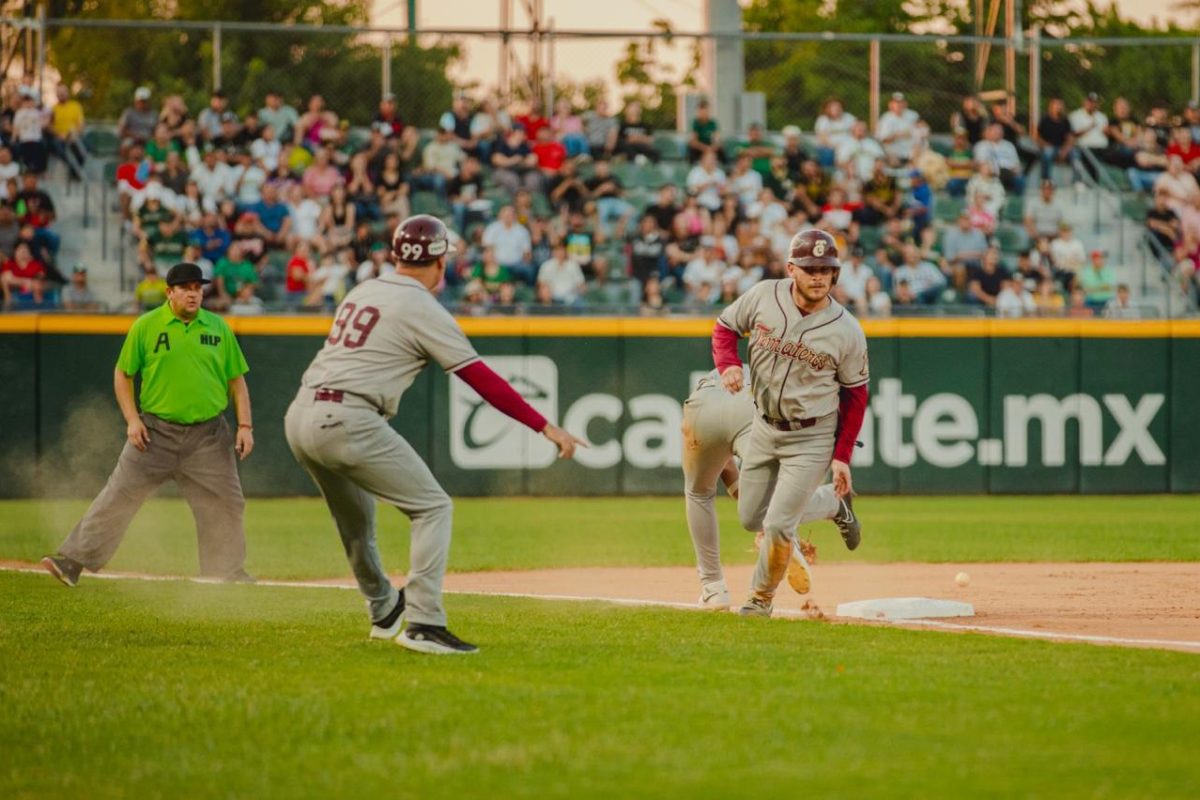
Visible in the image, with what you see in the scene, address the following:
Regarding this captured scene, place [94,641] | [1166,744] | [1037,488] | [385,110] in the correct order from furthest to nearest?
[385,110]
[1037,488]
[94,641]
[1166,744]

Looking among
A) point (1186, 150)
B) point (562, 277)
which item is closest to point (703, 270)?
point (562, 277)

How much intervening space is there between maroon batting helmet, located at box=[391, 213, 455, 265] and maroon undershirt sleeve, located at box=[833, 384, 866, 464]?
7.98ft

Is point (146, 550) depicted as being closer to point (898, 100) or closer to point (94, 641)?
point (94, 641)

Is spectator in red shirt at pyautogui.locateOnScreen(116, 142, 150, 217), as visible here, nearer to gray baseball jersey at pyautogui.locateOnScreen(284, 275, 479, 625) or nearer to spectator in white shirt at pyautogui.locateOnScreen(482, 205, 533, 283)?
spectator in white shirt at pyautogui.locateOnScreen(482, 205, 533, 283)

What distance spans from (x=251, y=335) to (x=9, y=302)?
107 inches

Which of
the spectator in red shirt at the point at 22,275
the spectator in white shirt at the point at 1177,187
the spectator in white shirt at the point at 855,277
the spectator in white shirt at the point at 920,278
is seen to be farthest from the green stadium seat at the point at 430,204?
the spectator in white shirt at the point at 1177,187

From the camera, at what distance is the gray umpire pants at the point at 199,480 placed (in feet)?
36.9

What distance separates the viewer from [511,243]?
21078mm

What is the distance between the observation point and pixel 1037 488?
20906 millimetres

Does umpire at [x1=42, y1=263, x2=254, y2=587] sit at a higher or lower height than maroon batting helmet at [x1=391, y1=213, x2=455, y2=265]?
lower

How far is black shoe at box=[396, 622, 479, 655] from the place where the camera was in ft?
25.5

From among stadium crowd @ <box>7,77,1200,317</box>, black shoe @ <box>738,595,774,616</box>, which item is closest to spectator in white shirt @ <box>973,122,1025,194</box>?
stadium crowd @ <box>7,77,1200,317</box>

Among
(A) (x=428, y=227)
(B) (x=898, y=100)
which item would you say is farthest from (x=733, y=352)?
(B) (x=898, y=100)

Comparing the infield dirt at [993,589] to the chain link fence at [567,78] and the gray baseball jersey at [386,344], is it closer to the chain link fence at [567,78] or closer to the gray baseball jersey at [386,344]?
the gray baseball jersey at [386,344]
